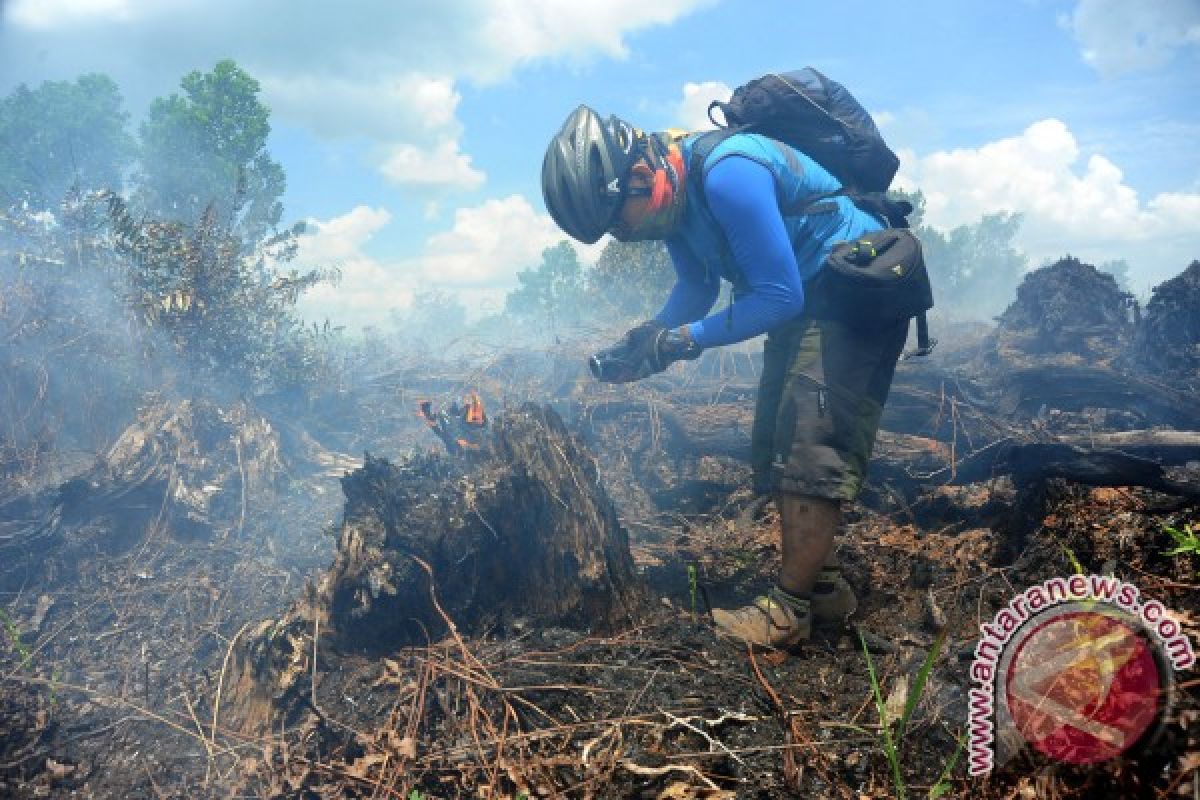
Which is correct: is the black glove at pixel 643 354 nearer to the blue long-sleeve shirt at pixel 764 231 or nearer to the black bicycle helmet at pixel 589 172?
the blue long-sleeve shirt at pixel 764 231

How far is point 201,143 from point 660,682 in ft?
80.3

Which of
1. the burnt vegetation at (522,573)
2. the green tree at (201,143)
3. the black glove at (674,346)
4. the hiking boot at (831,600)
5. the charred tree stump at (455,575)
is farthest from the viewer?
the green tree at (201,143)

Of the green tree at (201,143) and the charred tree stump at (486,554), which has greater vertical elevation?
the green tree at (201,143)

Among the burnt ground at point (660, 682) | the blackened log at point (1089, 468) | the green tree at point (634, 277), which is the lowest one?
the burnt ground at point (660, 682)

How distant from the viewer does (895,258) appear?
2.41 meters

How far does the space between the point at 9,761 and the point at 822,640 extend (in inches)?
156

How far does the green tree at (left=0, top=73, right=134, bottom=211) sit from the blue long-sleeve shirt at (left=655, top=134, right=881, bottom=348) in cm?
2905

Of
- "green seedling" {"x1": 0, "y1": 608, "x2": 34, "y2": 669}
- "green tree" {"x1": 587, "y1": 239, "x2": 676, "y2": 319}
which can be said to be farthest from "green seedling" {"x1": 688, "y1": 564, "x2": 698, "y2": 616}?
"green tree" {"x1": 587, "y1": 239, "x2": 676, "y2": 319}

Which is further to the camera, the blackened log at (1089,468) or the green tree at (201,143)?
the green tree at (201,143)

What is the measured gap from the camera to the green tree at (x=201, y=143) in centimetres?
1894

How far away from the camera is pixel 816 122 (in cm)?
276

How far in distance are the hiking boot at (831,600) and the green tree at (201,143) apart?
2204 cm

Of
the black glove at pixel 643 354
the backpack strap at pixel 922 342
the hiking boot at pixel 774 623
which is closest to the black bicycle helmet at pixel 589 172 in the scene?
the black glove at pixel 643 354

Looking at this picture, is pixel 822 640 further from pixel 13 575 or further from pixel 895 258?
pixel 13 575
